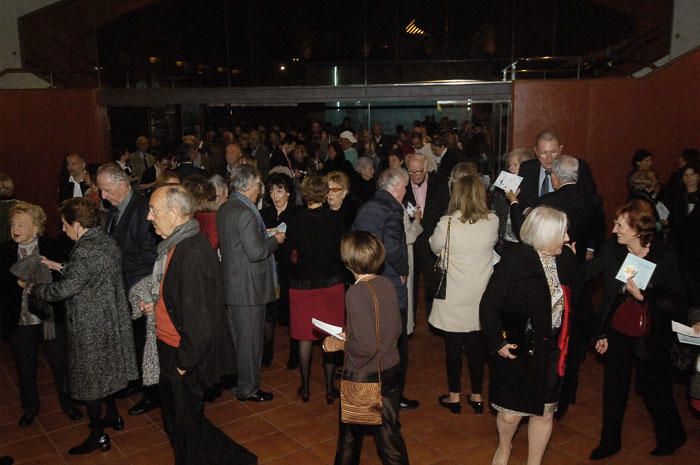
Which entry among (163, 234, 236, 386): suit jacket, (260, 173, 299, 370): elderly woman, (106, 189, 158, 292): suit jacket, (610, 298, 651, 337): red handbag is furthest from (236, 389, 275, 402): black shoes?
(610, 298, 651, 337): red handbag

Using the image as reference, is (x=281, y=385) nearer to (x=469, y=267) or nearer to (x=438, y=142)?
(x=469, y=267)

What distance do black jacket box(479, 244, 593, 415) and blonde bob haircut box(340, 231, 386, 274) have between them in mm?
729

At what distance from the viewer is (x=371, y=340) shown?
10.7 feet

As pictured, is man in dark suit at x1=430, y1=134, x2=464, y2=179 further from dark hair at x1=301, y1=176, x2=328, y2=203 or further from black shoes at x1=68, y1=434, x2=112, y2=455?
black shoes at x1=68, y1=434, x2=112, y2=455

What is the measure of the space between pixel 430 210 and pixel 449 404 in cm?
208

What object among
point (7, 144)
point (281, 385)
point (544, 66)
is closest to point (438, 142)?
point (544, 66)

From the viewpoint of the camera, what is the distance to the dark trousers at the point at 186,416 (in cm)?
355

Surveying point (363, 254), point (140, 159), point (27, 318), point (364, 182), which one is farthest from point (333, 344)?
point (140, 159)

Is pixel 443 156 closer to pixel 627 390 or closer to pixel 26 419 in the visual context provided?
pixel 627 390

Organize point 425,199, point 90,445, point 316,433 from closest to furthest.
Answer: point 90,445
point 316,433
point 425,199

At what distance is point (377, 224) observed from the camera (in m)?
4.59

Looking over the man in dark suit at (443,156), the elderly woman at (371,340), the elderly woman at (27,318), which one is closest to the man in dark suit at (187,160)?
the elderly woman at (27,318)

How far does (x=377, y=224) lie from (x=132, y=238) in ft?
6.49

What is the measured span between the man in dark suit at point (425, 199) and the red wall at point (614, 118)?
12.2 feet
